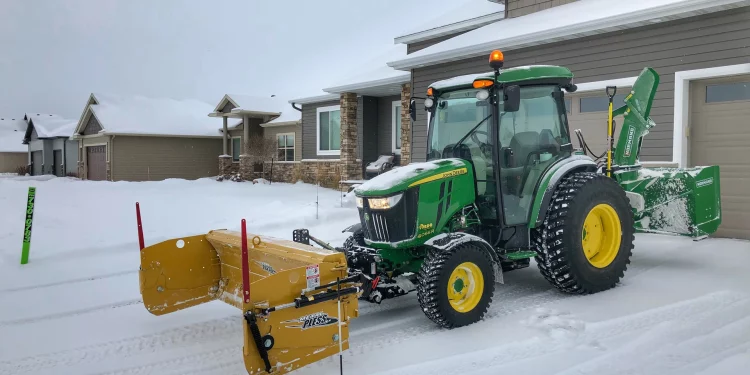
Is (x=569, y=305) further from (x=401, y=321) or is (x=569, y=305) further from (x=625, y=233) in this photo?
(x=401, y=321)

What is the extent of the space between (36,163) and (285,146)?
24637 millimetres

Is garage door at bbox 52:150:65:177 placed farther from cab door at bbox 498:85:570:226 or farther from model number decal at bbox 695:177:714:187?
model number decal at bbox 695:177:714:187

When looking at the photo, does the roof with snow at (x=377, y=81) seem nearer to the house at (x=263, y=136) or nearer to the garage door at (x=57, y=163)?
the house at (x=263, y=136)

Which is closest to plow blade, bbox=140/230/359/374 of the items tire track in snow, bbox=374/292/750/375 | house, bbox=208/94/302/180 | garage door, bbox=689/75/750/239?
tire track in snow, bbox=374/292/750/375

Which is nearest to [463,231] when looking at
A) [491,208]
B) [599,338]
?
[491,208]

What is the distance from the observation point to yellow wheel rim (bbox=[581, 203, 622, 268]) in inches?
232

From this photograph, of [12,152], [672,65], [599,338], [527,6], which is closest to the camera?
[599,338]

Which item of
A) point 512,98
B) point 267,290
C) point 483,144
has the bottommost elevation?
point 267,290

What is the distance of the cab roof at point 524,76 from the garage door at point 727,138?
168 inches

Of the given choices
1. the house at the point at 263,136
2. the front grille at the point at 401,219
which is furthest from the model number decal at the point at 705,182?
the house at the point at 263,136

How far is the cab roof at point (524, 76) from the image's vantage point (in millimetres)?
5441

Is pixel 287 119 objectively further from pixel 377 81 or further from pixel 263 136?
pixel 377 81

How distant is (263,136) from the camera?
84.0 ft

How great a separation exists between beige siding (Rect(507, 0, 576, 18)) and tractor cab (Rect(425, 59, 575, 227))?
7.61 meters
